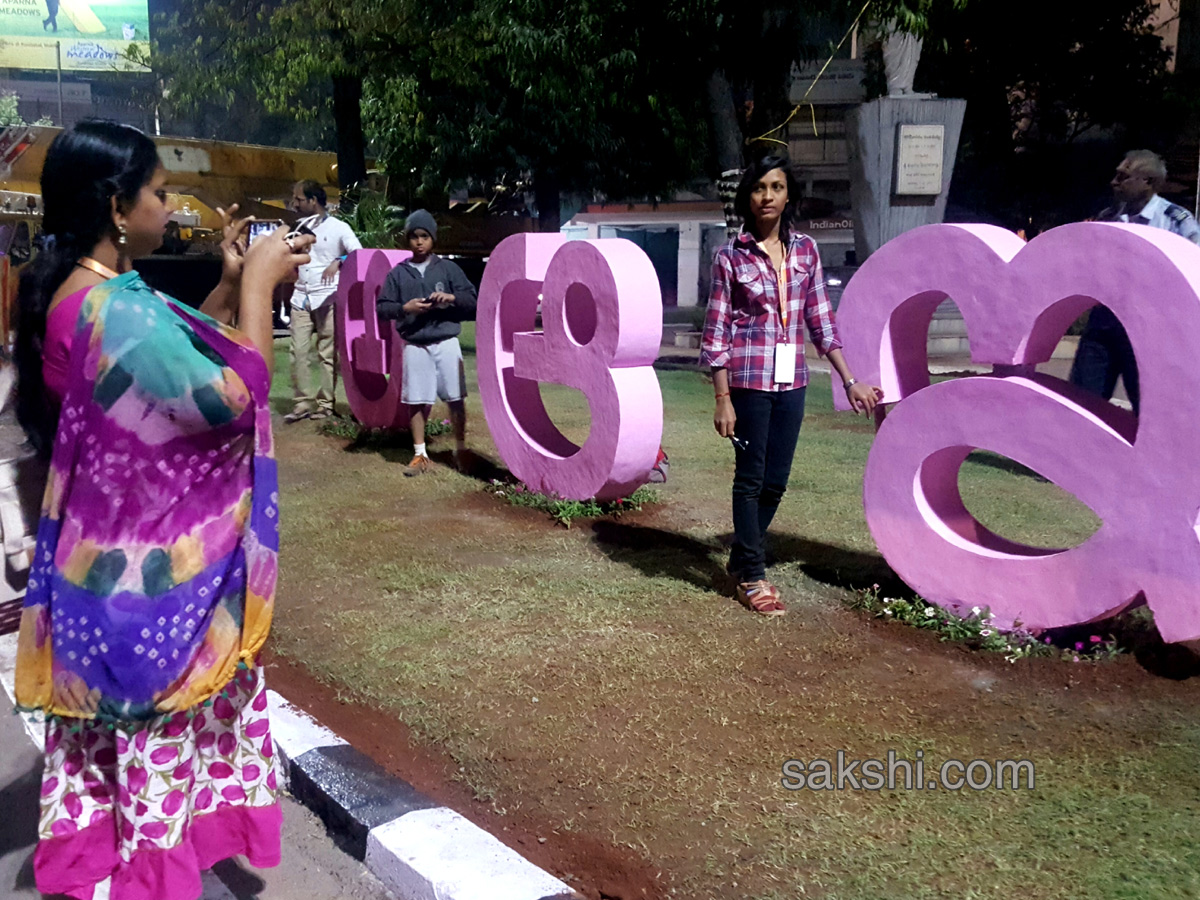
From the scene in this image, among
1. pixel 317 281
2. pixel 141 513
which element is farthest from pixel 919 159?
pixel 141 513

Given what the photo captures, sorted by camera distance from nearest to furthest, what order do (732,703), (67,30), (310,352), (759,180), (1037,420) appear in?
1. (732,703)
2. (1037,420)
3. (759,180)
4. (310,352)
5. (67,30)

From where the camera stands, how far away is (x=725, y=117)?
12711mm

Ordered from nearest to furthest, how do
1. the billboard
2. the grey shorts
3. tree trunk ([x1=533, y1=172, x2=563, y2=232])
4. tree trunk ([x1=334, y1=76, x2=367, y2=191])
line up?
the grey shorts → tree trunk ([x1=334, y1=76, x2=367, y2=191]) → tree trunk ([x1=533, y1=172, x2=563, y2=232]) → the billboard

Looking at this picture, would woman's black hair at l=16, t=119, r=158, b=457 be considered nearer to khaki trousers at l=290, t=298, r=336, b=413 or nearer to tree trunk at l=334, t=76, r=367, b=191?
khaki trousers at l=290, t=298, r=336, b=413

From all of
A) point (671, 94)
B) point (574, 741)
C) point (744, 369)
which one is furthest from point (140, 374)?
point (671, 94)

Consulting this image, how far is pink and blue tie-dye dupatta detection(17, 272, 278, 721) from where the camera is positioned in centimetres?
225

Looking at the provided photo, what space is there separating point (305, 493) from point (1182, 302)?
533cm

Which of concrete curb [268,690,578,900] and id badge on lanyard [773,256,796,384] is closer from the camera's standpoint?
concrete curb [268,690,578,900]

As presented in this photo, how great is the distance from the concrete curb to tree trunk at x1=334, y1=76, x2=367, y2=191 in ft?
49.3

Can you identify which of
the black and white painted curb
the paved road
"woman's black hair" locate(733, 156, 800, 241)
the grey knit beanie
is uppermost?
"woman's black hair" locate(733, 156, 800, 241)

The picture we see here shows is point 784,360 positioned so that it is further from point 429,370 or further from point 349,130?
point 349,130

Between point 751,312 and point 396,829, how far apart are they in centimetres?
257

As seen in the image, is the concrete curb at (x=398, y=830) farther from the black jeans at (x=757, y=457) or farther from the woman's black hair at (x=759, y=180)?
the woman's black hair at (x=759, y=180)

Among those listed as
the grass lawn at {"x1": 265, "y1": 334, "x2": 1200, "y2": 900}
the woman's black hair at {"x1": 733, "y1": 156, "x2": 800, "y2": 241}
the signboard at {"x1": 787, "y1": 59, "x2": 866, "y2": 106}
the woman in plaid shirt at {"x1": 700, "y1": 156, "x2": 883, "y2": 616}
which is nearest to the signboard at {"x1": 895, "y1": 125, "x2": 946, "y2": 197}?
the grass lawn at {"x1": 265, "y1": 334, "x2": 1200, "y2": 900}
